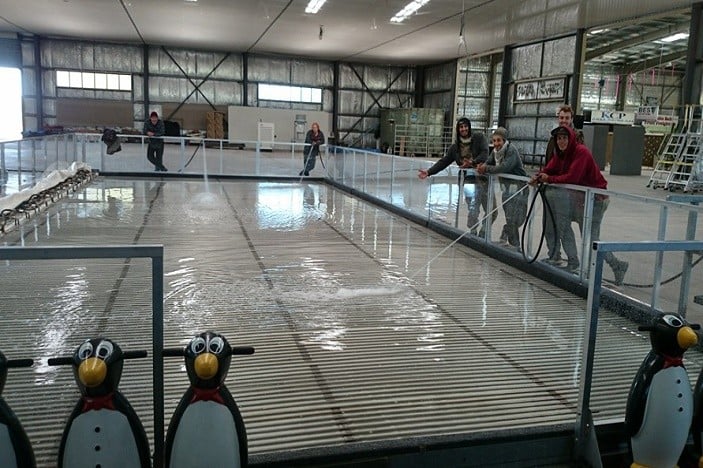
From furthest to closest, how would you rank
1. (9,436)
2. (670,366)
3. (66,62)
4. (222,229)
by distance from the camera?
(66,62) → (222,229) → (670,366) → (9,436)

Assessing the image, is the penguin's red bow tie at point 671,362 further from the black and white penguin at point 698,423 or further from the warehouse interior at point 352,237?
the warehouse interior at point 352,237

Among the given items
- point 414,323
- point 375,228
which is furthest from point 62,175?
point 414,323

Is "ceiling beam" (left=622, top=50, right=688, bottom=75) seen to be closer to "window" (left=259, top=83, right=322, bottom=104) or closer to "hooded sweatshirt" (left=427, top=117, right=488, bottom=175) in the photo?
"window" (left=259, top=83, right=322, bottom=104)

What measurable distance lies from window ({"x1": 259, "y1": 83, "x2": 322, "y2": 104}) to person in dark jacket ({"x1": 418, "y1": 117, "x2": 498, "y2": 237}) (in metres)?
24.5

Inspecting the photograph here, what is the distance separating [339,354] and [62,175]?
8.92 meters

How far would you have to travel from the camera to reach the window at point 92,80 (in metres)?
28.5

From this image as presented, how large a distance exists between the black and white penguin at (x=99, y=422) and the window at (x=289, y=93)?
30.2 m

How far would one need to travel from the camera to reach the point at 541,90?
73.8ft

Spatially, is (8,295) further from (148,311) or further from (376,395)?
(376,395)

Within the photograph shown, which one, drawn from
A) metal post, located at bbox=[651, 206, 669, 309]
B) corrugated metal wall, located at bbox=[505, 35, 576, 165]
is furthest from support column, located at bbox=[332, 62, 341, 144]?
metal post, located at bbox=[651, 206, 669, 309]

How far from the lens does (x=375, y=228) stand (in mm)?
8867

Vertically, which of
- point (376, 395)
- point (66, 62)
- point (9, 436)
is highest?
point (66, 62)

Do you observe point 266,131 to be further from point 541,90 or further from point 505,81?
point 541,90

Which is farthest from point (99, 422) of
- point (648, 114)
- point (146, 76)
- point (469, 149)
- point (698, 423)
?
point (146, 76)
